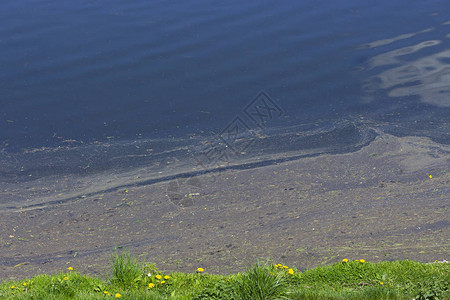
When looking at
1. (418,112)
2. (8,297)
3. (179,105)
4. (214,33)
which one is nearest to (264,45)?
(214,33)

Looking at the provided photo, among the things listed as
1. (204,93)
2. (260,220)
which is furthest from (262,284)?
(204,93)

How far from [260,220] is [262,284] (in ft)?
6.46

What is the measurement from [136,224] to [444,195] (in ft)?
11.5

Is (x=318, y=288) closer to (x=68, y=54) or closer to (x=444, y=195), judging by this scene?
(x=444, y=195)

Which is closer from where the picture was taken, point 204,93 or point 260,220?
point 260,220

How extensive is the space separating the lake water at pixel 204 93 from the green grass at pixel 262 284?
238 centimetres

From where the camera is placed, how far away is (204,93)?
30.3 feet

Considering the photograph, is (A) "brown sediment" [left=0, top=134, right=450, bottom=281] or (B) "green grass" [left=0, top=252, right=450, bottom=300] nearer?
(B) "green grass" [left=0, top=252, right=450, bottom=300]

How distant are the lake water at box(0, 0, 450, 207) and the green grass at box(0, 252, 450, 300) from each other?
93.6 inches

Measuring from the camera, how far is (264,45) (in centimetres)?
1095

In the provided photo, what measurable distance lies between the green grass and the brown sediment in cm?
55

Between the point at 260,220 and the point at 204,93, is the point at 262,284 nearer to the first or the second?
the point at 260,220

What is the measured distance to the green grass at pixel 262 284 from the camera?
4012mm

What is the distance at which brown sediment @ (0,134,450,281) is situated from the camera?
17.5 feet
